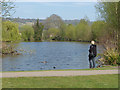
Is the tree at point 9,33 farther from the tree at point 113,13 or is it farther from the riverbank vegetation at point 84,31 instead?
the tree at point 113,13

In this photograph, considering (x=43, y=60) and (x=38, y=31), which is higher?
(x=38, y=31)

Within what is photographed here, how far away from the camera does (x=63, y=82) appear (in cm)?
1120

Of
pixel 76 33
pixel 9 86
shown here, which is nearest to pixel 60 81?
pixel 9 86

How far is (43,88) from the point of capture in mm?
10031

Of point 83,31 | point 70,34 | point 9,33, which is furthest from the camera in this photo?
point 70,34

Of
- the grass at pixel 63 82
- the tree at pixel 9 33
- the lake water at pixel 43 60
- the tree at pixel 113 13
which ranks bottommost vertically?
the lake water at pixel 43 60

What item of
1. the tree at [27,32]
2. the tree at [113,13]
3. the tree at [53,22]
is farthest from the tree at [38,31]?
the tree at [113,13]

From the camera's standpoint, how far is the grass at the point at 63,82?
34.3 feet

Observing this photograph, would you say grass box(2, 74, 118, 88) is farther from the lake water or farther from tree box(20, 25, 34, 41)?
tree box(20, 25, 34, 41)

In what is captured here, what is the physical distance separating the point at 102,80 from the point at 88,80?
24.7 inches

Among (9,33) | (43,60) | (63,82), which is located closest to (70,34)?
(9,33)

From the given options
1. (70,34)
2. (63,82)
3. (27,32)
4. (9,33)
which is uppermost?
(9,33)

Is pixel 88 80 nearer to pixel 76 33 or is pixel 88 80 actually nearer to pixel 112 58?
pixel 112 58

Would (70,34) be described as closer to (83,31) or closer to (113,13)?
(83,31)
